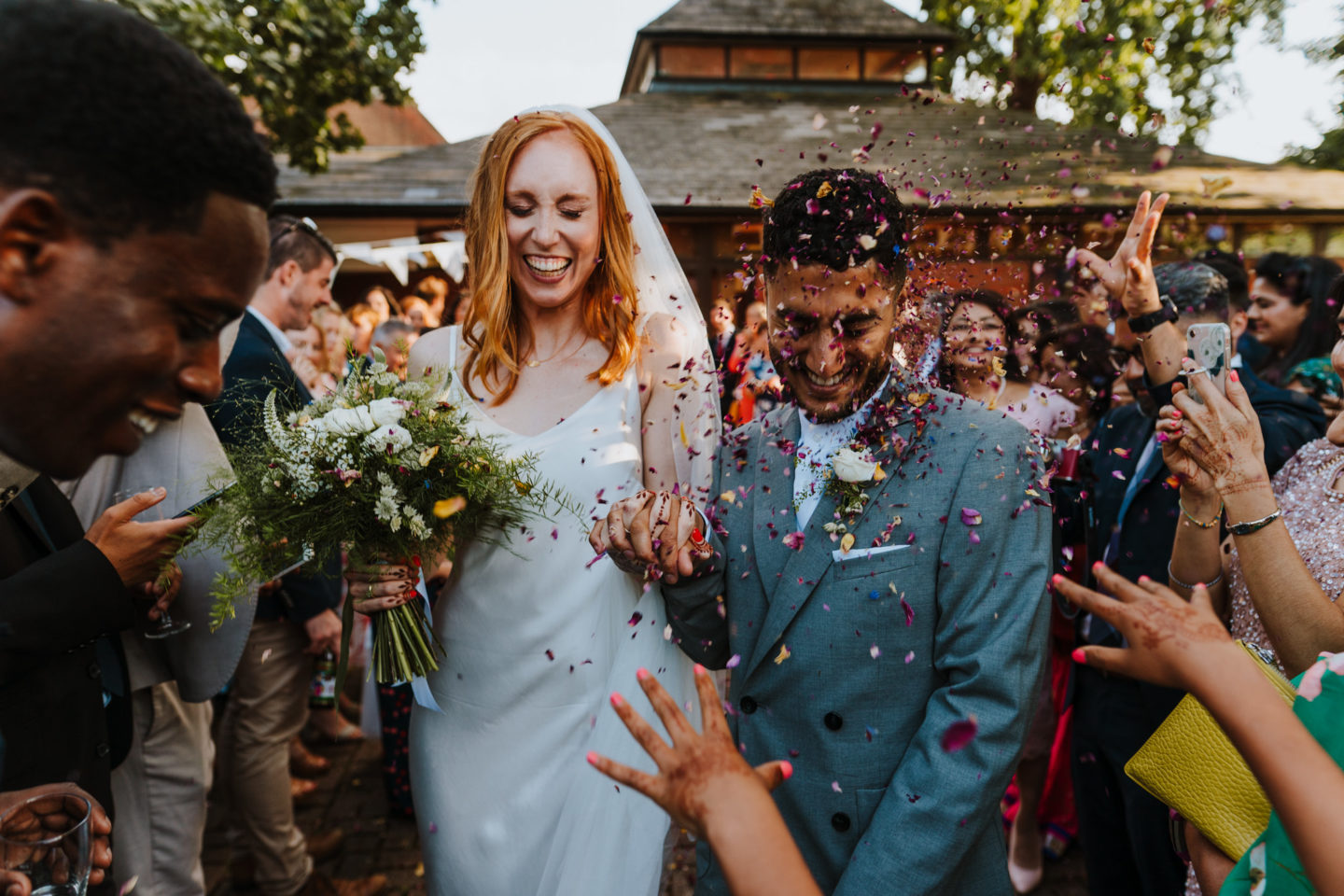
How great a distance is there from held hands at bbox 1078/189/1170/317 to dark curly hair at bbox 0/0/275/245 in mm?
2588

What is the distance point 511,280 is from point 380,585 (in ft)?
3.58

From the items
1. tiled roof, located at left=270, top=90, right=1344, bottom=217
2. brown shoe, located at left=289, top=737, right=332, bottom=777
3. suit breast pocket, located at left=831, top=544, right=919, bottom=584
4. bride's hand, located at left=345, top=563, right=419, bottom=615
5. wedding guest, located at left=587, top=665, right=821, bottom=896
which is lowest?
brown shoe, located at left=289, top=737, right=332, bottom=777

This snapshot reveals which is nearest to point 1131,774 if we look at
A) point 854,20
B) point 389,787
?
point 389,787

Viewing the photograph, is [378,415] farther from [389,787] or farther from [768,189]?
[768,189]

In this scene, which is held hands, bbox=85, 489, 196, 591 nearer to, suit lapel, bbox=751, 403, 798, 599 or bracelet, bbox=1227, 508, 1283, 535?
suit lapel, bbox=751, 403, 798, 599

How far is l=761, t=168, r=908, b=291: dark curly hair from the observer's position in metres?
1.91

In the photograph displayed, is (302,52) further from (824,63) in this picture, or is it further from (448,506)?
(824,63)

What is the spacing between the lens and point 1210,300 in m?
3.31

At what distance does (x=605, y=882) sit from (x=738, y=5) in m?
19.6

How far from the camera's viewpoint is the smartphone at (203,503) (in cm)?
241

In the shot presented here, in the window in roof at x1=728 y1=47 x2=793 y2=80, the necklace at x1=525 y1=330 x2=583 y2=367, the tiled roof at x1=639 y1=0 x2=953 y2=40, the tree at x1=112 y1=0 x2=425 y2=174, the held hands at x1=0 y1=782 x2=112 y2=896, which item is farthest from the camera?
the window in roof at x1=728 y1=47 x2=793 y2=80

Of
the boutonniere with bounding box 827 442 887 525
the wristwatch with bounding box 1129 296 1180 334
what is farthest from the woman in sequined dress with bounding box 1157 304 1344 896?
the boutonniere with bounding box 827 442 887 525

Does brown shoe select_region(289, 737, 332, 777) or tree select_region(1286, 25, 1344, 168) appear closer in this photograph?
brown shoe select_region(289, 737, 332, 777)

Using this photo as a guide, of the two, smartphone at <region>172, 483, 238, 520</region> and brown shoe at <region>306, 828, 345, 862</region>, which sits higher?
smartphone at <region>172, 483, 238, 520</region>
